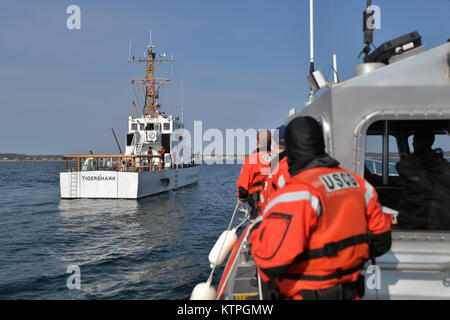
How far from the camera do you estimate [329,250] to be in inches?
72.8

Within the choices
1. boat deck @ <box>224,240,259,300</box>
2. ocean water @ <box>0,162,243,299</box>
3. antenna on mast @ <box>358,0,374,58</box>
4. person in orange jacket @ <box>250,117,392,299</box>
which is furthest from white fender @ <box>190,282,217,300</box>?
ocean water @ <box>0,162,243,299</box>

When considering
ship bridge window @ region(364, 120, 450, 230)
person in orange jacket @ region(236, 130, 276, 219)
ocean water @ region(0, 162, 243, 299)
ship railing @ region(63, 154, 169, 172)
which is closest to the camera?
ship bridge window @ region(364, 120, 450, 230)

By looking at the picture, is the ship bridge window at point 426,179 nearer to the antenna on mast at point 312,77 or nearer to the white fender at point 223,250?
the antenna on mast at point 312,77

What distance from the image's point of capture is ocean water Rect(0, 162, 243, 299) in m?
7.09

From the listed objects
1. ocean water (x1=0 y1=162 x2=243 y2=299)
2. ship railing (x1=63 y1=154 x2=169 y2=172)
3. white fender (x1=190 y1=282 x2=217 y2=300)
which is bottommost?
ocean water (x1=0 y1=162 x2=243 y2=299)

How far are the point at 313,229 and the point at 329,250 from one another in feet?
0.49

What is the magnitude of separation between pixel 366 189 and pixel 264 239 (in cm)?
78

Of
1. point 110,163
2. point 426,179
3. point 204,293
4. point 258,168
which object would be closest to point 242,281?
point 204,293

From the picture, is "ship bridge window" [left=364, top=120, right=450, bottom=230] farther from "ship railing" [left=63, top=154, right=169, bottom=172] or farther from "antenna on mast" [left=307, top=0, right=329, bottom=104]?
"ship railing" [left=63, top=154, right=169, bottom=172]

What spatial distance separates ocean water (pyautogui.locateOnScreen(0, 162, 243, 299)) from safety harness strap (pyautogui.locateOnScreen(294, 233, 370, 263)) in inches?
216

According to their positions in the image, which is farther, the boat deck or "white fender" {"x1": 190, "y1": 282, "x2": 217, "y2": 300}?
"white fender" {"x1": 190, "y1": 282, "x2": 217, "y2": 300}

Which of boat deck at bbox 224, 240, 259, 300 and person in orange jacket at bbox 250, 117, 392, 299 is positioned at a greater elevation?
person in orange jacket at bbox 250, 117, 392, 299
